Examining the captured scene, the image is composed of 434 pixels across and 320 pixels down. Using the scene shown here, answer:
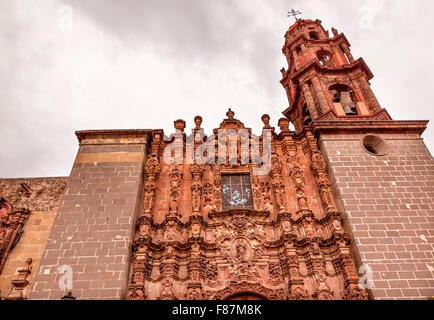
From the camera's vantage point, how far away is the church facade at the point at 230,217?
888cm

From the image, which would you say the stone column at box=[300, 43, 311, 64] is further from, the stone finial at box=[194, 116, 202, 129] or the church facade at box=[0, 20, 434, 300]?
the stone finial at box=[194, 116, 202, 129]

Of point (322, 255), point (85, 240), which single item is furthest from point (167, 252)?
point (322, 255)

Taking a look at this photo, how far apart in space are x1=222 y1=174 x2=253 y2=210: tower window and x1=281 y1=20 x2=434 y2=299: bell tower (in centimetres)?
304

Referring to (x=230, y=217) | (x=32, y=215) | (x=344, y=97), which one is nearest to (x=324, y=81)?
(x=344, y=97)

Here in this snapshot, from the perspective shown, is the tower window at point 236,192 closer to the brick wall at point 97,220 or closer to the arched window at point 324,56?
the brick wall at point 97,220

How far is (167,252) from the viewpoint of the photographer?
9.56m

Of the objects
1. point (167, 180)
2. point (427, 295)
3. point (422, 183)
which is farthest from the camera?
point (167, 180)

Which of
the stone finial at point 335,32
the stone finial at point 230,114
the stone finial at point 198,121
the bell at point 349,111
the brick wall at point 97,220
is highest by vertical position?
the stone finial at point 335,32

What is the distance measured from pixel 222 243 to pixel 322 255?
10.2 feet

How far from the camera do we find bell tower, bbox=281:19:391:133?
1552 centimetres

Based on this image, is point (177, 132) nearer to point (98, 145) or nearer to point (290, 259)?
point (98, 145)

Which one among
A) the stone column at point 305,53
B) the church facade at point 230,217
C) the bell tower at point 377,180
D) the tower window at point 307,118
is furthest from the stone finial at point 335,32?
the church facade at point 230,217

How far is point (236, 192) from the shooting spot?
11.6 metres

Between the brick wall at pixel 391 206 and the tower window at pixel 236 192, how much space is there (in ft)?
10.1
